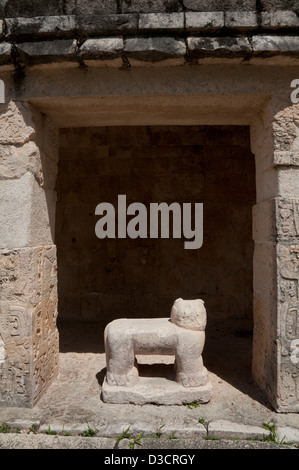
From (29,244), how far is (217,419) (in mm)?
2055

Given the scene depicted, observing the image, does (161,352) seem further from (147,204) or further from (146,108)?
(147,204)

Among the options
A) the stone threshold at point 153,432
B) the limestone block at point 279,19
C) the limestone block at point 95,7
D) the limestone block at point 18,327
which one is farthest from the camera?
the limestone block at point 18,327

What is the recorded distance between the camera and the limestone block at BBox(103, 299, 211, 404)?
2.84 meters

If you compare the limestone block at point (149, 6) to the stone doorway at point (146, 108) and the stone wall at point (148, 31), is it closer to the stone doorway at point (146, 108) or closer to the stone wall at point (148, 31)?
the stone wall at point (148, 31)

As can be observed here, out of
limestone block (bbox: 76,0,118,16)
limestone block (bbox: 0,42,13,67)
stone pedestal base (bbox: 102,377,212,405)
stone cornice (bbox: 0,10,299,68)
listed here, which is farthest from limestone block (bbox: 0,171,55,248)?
stone pedestal base (bbox: 102,377,212,405)

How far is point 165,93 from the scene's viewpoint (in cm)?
276

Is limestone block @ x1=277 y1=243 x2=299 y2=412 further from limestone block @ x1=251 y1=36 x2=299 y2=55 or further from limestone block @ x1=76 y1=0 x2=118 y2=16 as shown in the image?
limestone block @ x1=76 y1=0 x2=118 y2=16

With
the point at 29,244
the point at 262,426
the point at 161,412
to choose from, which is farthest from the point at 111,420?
the point at 29,244

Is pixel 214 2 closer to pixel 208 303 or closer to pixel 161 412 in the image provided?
pixel 161 412

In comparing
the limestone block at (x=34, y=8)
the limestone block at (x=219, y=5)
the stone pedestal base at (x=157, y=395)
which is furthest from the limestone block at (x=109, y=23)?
the stone pedestal base at (x=157, y=395)

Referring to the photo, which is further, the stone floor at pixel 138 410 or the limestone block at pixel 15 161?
the limestone block at pixel 15 161

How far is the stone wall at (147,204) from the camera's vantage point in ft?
18.0

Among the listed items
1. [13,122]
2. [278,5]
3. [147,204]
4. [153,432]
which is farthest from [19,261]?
[147,204]

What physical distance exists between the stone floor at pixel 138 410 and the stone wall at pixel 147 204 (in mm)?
1900
